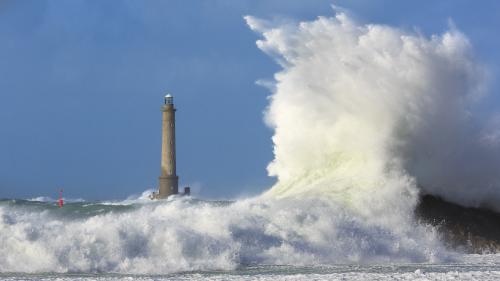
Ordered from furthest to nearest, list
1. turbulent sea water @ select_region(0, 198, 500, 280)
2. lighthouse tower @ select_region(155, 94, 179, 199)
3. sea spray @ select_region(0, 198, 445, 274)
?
lighthouse tower @ select_region(155, 94, 179, 199) < sea spray @ select_region(0, 198, 445, 274) < turbulent sea water @ select_region(0, 198, 500, 280)

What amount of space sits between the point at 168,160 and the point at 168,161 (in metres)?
0.04

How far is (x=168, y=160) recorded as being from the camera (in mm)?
30547

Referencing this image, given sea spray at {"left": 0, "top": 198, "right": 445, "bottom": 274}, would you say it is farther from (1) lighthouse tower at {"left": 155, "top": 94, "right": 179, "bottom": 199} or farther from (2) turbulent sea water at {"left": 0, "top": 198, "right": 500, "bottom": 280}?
(1) lighthouse tower at {"left": 155, "top": 94, "right": 179, "bottom": 199}

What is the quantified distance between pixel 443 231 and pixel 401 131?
273 centimetres

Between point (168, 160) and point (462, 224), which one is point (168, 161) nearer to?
point (168, 160)

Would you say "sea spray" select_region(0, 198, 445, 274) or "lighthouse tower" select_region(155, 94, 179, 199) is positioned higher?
"lighthouse tower" select_region(155, 94, 179, 199)

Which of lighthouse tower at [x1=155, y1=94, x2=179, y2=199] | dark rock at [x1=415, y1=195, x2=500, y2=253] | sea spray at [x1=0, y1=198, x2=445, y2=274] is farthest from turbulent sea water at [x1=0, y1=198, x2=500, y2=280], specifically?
lighthouse tower at [x1=155, y1=94, x2=179, y2=199]

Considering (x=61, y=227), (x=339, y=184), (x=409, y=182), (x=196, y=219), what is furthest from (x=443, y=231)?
(x=61, y=227)

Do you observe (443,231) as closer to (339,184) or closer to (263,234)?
(339,184)

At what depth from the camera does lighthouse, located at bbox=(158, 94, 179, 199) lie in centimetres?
3059

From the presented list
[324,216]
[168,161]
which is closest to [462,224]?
[324,216]

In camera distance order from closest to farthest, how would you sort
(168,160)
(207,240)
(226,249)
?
(226,249), (207,240), (168,160)

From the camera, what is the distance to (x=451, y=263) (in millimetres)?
12359

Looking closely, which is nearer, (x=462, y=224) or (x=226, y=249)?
(x=226, y=249)
